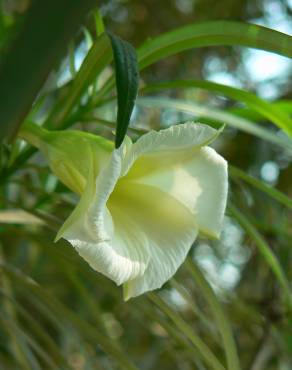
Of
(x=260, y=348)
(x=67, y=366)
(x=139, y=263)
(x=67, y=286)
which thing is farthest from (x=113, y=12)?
(x=139, y=263)

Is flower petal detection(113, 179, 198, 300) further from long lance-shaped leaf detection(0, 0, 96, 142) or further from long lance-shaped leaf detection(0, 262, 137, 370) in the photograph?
long lance-shaped leaf detection(0, 0, 96, 142)

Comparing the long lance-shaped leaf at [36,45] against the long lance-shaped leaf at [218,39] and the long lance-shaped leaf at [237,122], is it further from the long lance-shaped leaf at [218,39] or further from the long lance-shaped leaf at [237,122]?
the long lance-shaped leaf at [237,122]

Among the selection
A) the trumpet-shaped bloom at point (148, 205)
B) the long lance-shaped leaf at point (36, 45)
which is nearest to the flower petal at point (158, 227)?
the trumpet-shaped bloom at point (148, 205)

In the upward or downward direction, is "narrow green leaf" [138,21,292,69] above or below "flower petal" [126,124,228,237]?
above

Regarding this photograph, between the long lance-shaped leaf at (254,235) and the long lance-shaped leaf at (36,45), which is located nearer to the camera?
the long lance-shaped leaf at (36,45)

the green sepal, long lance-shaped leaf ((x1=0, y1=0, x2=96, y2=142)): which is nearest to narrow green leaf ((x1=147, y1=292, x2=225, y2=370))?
the green sepal

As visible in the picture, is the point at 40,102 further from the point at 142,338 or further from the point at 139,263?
the point at 142,338
